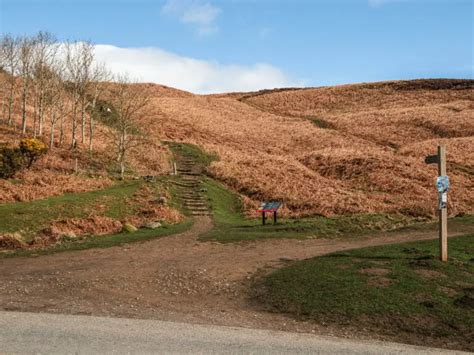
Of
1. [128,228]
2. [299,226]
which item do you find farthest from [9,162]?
[299,226]

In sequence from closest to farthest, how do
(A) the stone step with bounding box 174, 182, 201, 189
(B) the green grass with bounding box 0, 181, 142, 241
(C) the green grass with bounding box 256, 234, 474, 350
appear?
(C) the green grass with bounding box 256, 234, 474, 350 → (B) the green grass with bounding box 0, 181, 142, 241 → (A) the stone step with bounding box 174, 182, 201, 189

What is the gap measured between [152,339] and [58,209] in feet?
57.0

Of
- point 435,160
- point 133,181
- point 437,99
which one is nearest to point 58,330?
point 435,160

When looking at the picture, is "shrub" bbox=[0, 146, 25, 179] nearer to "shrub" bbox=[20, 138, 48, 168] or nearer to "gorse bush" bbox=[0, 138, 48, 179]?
"gorse bush" bbox=[0, 138, 48, 179]

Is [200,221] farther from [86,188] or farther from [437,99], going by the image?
[437,99]

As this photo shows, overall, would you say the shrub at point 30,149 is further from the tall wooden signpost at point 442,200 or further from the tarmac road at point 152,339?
the tall wooden signpost at point 442,200

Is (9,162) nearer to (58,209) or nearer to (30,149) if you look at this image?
(30,149)

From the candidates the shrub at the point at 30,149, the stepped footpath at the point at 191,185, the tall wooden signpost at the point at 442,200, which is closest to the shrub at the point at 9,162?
the shrub at the point at 30,149

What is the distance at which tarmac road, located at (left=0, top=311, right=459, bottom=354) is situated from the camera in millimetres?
8781

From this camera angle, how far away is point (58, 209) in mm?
24938

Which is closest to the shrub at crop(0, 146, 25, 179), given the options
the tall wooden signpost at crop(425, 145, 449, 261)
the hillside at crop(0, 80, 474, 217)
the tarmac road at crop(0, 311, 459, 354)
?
the hillside at crop(0, 80, 474, 217)

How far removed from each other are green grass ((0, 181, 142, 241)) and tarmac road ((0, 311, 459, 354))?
12.4 meters

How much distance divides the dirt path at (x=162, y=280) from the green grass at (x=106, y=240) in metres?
0.71

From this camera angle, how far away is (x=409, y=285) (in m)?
13.1
